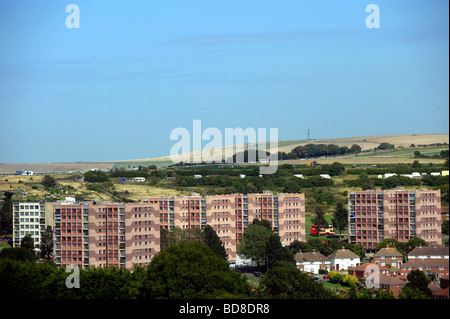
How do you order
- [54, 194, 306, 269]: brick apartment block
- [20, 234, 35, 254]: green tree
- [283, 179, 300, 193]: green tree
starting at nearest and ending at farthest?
[54, 194, 306, 269]: brick apartment block
[20, 234, 35, 254]: green tree
[283, 179, 300, 193]: green tree

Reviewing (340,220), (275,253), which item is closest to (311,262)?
(275,253)

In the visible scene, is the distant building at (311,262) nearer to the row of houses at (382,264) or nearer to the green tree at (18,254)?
the row of houses at (382,264)

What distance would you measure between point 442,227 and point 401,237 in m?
3.76

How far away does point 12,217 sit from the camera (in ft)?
251

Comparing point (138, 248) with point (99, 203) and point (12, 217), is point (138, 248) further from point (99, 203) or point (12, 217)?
point (12, 217)

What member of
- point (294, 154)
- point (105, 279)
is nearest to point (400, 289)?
point (105, 279)

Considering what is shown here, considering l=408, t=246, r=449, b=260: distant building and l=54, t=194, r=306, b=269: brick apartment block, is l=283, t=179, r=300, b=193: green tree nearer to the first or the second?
l=408, t=246, r=449, b=260: distant building

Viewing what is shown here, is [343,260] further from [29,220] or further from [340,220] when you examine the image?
[29,220]

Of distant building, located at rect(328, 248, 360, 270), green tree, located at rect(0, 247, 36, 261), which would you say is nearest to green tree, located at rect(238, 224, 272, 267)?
distant building, located at rect(328, 248, 360, 270)

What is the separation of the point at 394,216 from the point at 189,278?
105ft

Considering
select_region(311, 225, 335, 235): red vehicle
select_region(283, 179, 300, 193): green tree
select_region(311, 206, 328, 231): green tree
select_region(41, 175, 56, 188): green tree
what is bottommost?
select_region(311, 225, 335, 235): red vehicle

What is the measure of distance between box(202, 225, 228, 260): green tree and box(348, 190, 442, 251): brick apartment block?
13920 millimetres

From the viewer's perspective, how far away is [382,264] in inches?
2327

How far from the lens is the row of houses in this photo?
51.2 metres
